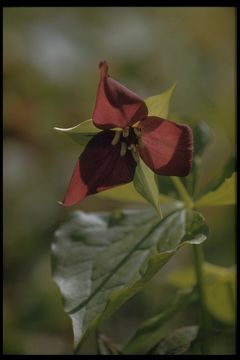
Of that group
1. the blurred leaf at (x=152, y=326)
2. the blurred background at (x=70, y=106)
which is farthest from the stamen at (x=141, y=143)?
the blurred background at (x=70, y=106)

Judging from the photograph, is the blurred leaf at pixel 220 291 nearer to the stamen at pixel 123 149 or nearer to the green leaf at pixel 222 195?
the green leaf at pixel 222 195

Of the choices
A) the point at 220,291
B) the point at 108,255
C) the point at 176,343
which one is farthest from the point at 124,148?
the point at 220,291

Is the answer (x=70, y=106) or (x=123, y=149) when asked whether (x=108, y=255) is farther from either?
(x=70, y=106)

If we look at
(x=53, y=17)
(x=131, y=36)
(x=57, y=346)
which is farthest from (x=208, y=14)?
(x=57, y=346)

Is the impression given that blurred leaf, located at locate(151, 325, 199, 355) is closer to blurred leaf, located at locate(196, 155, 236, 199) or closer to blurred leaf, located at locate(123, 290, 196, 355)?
blurred leaf, located at locate(123, 290, 196, 355)

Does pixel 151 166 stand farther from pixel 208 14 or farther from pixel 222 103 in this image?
pixel 208 14

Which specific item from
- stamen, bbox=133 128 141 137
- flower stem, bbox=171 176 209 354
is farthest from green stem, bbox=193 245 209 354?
stamen, bbox=133 128 141 137
